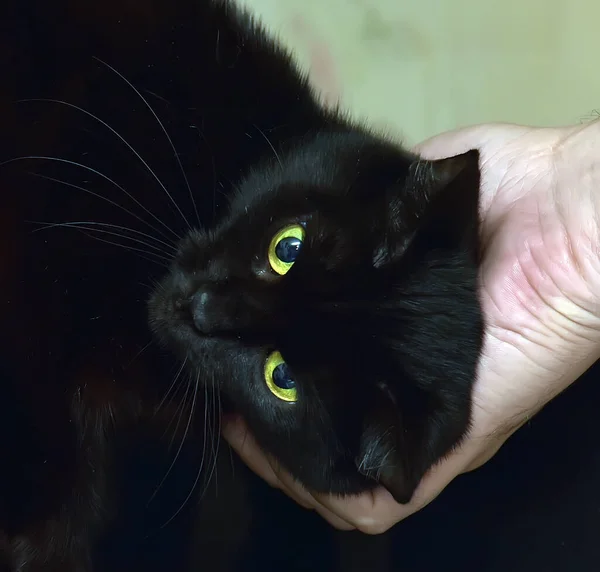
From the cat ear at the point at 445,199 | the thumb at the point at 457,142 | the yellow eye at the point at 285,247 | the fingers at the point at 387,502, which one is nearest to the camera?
the cat ear at the point at 445,199

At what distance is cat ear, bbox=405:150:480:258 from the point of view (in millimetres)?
630

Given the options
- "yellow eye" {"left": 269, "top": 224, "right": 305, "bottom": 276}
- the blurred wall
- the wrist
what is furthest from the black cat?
the blurred wall

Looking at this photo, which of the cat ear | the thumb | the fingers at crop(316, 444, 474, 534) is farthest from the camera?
the thumb

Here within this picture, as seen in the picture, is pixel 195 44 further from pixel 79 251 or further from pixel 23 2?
pixel 79 251

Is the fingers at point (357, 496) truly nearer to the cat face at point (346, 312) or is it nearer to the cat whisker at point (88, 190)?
the cat face at point (346, 312)

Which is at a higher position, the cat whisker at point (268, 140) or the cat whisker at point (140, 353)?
the cat whisker at point (268, 140)

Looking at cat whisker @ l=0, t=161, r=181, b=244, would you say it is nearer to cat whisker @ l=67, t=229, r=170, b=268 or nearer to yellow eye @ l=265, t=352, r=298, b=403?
cat whisker @ l=67, t=229, r=170, b=268

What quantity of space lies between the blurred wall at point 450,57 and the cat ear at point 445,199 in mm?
654

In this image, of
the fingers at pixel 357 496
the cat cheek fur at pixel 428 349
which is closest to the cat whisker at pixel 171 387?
the fingers at pixel 357 496

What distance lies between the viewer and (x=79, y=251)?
82 cm

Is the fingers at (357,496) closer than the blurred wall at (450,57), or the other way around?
the fingers at (357,496)

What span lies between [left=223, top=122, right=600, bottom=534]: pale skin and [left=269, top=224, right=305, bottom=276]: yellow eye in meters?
0.25

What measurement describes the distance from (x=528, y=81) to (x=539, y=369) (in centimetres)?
84

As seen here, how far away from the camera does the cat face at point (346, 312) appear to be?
2.27 ft
